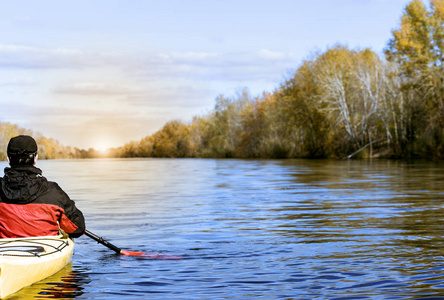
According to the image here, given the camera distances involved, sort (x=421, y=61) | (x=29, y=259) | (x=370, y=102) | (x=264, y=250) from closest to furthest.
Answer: (x=29, y=259) → (x=264, y=250) → (x=421, y=61) → (x=370, y=102)

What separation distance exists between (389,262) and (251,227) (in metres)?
4.07

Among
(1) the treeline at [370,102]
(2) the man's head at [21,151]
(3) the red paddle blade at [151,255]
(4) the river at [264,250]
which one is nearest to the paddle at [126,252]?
(3) the red paddle blade at [151,255]

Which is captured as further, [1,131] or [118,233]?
[1,131]

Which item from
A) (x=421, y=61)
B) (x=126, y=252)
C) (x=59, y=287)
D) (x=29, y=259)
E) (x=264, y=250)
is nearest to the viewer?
(x=29, y=259)

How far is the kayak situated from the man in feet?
0.52

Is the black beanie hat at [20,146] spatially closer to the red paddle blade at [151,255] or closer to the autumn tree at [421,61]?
the red paddle blade at [151,255]

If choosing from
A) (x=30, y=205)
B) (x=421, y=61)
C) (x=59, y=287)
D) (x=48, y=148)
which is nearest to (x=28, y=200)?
(x=30, y=205)

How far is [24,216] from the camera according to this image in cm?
652

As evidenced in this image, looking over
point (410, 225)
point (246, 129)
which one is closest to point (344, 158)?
point (246, 129)

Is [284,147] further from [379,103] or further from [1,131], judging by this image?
[1,131]

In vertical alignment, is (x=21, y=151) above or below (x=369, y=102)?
below

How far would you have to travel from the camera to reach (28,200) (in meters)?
6.42

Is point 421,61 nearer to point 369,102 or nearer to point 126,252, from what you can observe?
point 369,102

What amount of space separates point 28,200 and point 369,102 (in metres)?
48.4
